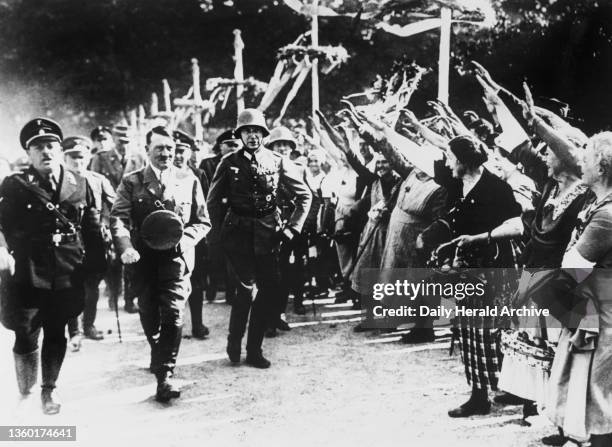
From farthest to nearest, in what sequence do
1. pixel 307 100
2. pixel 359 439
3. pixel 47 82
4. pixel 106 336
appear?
pixel 47 82, pixel 307 100, pixel 106 336, pixel 359 439

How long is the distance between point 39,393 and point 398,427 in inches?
96.1

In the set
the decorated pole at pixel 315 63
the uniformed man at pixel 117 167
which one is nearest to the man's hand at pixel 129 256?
the uniformed man at pixel 117 167

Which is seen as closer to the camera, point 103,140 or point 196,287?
point 196,287

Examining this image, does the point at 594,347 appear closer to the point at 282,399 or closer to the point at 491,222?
the point at 491,222

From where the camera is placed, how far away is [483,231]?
3822 mm

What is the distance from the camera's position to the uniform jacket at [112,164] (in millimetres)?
6904

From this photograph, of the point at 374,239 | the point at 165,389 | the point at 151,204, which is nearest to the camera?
the point at 165,389

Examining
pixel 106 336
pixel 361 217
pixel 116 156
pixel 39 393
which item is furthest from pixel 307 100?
pixel 39 393

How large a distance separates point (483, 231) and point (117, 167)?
4814mm

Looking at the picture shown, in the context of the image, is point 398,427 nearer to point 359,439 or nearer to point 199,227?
point 359,439

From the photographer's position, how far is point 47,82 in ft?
24.0

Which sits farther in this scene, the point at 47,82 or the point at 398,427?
the point at 47,82

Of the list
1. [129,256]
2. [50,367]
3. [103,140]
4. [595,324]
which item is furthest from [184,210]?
[103,140]

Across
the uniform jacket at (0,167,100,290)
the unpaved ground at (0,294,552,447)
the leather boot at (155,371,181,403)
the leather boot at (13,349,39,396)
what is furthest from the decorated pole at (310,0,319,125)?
the leather boot at (13,349,39,396)
